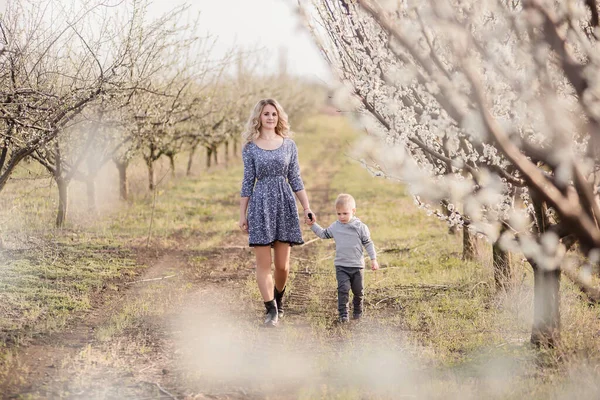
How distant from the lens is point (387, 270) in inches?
354

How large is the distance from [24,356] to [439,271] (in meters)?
5.34

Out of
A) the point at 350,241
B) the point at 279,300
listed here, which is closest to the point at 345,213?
the point at 350,241

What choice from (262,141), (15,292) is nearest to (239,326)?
(262,141)

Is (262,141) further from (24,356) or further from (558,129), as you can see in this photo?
(558,129)

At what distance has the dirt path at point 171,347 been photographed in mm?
4559

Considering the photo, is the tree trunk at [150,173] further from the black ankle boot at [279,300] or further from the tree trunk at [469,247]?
the black ankle boot at [279,300]

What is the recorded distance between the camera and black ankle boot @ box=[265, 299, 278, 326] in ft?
20.4

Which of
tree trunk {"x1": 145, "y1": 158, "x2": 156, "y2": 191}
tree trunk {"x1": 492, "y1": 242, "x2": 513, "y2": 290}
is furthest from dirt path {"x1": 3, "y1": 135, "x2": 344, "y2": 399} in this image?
tree trunk {"x1": 145, "y1": 158, "x2": 156, "y2": 191}

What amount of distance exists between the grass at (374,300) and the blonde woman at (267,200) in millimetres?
637

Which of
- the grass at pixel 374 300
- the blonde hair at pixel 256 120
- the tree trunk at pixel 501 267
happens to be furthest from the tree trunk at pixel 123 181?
the tree trunk at pixel 501 267

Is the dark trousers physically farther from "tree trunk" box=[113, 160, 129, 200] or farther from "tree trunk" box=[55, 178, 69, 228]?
"tree trunk" box=[113, 160, 129, 200]

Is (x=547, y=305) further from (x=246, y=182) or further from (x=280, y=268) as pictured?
(x=246, y=182)

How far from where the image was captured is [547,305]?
17.0 ft

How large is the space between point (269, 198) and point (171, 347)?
5.51ft
